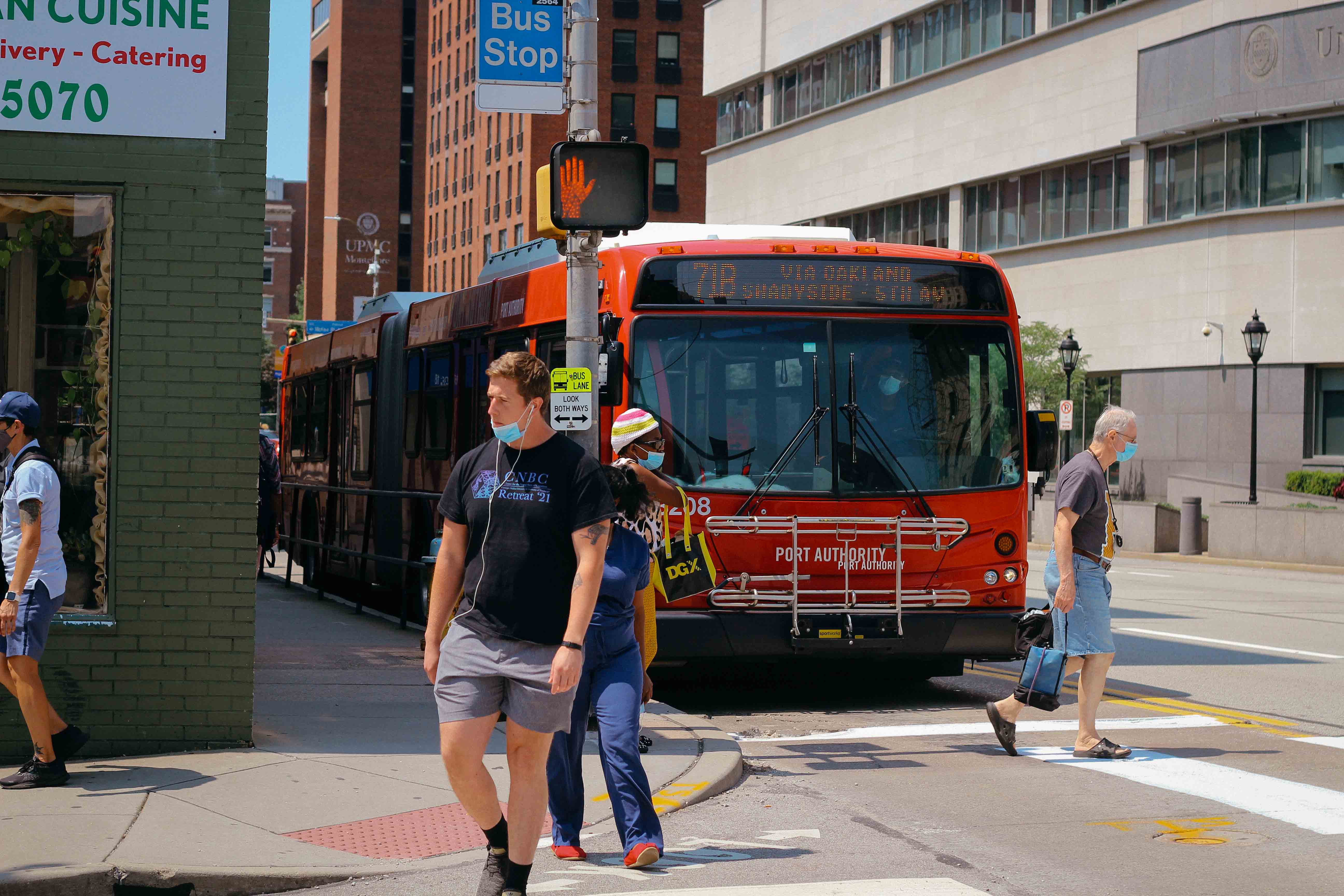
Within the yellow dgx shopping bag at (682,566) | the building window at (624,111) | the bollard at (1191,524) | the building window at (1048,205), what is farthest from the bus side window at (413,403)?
the building window at (624,111)

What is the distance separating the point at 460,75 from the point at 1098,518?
95.0 m

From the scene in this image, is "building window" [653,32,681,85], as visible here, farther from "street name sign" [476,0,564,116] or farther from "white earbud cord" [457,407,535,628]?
"white earbud cord" [457,407,535,628]

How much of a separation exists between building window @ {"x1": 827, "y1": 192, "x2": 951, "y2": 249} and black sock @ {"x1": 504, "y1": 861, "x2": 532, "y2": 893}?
4248 cm

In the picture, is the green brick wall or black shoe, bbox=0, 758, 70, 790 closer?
black shoe, bbox=0, 758, 70, 790

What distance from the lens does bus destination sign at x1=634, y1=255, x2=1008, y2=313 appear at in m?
10.9

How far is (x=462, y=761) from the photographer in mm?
5426

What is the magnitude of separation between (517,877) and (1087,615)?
450 centimetres

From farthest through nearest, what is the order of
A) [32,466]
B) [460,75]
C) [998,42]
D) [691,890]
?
[460,75] < [998,42] < [32,466] < [691,890]

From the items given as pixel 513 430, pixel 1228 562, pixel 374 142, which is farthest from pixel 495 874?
pixel 374 142

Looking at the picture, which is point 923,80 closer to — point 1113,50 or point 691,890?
point 1113,50

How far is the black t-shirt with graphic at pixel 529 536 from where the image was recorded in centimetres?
542

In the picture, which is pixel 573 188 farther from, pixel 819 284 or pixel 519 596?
pixel 519 596

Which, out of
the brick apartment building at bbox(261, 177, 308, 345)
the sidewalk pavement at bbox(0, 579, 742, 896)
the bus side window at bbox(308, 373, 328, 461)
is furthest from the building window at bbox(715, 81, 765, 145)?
the brick apartment building at bbox(261, 177, 308, 345)

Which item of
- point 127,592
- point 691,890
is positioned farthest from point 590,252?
point 691,890
